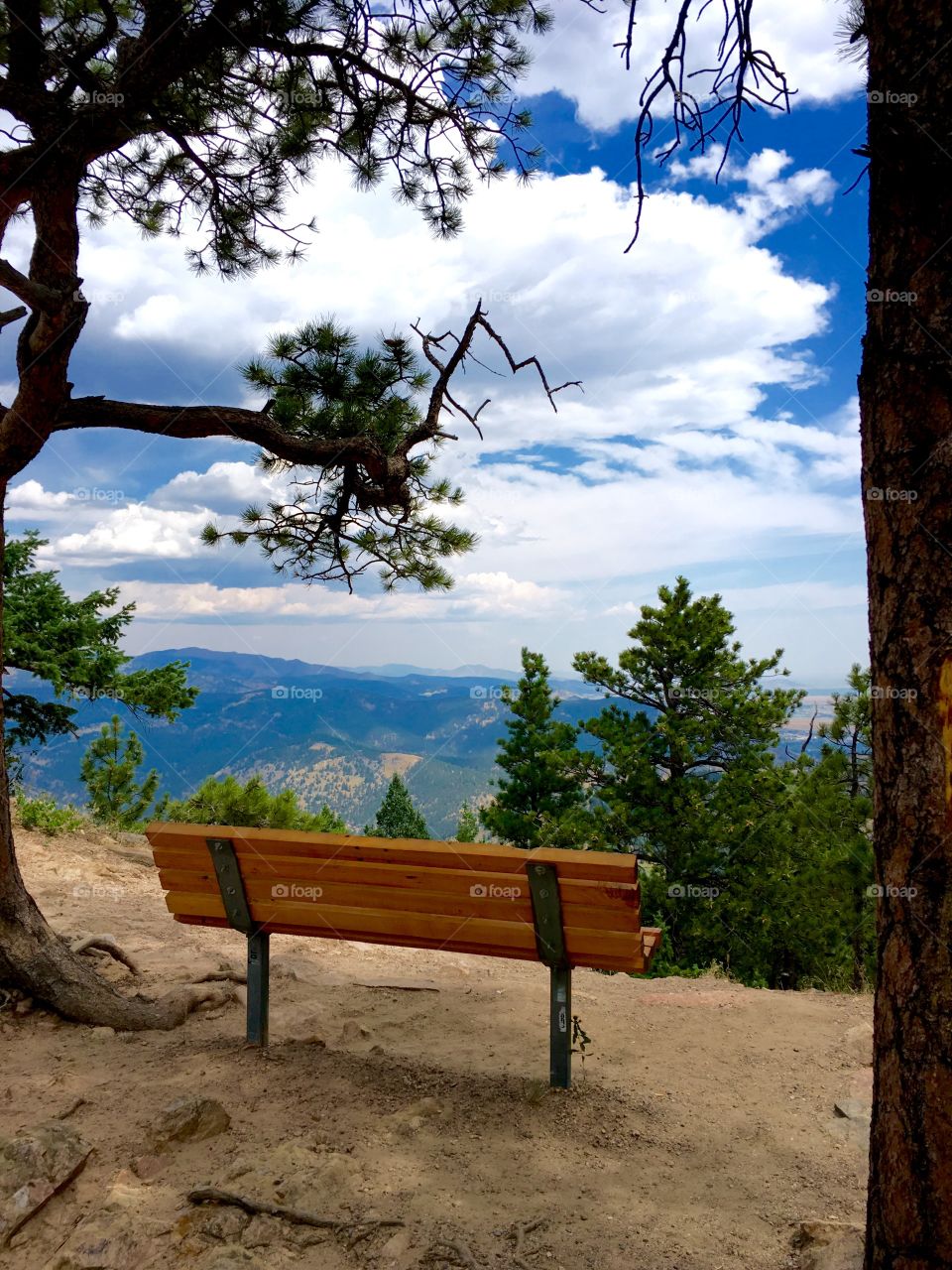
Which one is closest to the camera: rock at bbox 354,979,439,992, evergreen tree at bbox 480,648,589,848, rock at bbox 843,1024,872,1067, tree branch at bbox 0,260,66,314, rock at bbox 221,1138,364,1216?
rock at bbox 221,1138,364,1216

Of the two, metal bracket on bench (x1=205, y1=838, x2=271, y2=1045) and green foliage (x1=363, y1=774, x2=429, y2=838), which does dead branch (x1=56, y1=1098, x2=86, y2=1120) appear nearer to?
metal bracket on bench (x1=205, y1=838, x2=271, y2=1045)

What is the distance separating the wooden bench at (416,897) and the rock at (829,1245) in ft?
3.12

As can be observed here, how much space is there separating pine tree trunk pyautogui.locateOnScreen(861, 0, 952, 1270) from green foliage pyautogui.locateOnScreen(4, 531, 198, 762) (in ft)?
51.2

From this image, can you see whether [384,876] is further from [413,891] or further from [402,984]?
[402,984]

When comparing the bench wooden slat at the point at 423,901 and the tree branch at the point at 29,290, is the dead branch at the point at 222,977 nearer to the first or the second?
the bench wooden slat at the point at 423,901

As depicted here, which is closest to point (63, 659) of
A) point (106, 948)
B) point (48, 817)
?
point (48, 817)

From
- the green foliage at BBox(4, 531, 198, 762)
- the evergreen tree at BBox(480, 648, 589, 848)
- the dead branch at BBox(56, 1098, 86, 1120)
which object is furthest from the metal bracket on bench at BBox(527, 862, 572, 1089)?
the evergreen tree at BBox(480, 648, 589, 848)

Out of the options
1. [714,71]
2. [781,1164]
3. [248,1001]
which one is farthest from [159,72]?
[781,1164]

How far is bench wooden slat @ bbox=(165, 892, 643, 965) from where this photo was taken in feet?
10.5

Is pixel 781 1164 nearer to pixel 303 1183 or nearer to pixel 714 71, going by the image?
pixel 303 1183

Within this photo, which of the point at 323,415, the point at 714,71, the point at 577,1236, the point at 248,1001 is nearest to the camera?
the point at 577,1236

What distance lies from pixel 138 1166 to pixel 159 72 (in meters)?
4.74

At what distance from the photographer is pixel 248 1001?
147 inches

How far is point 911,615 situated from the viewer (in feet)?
6.30
